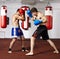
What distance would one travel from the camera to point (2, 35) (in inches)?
312

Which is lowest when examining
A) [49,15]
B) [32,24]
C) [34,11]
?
[32,24]

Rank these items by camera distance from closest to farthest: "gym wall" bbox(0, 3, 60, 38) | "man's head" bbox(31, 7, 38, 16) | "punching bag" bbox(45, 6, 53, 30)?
1. "man's head" bbox(31, 7, 38, 16)
2. "punching bag" bbox(45, 6, 53, 30)
3. "gym wall" bbox(0, 3, 60, 38)

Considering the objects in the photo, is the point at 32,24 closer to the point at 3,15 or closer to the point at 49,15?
the point at 49,15

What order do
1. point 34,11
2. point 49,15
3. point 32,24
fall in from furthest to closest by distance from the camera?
point 32,24
point 49,15
point 34,11

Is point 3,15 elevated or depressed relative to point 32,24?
elevated

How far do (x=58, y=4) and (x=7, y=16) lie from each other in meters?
1.83

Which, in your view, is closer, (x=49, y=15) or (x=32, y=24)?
(x=49, y=15)

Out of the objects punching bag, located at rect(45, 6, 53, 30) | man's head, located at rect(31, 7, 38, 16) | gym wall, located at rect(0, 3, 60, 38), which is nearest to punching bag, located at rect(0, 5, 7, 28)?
gym wall, located at rect(0, 3, 60, 38)

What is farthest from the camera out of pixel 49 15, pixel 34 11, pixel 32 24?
pixel 32 24

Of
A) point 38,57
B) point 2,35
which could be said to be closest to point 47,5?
point 2,35

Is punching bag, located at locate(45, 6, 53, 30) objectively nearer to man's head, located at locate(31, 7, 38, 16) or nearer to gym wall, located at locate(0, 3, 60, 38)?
gym wall, located at locate(0, 3, 60, 38)

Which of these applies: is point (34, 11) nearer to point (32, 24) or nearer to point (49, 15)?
point (49, 15)

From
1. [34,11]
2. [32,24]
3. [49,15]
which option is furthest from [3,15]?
[34,11]

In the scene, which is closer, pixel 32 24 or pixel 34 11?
pixel 34 11
